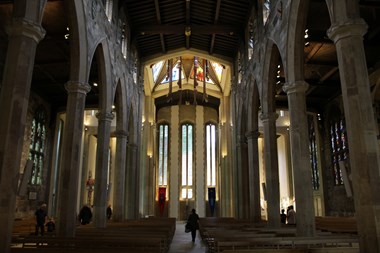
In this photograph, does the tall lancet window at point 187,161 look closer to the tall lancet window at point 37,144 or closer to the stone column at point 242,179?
the stone column at point 242,179

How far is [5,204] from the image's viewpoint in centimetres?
599

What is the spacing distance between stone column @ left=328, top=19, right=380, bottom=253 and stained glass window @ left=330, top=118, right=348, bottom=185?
13616 mm

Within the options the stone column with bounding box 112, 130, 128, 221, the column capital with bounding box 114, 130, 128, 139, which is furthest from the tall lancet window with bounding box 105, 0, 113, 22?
the stone column with bounding box 112, 130, 128, 221

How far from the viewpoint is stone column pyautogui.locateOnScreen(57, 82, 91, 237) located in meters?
9.15

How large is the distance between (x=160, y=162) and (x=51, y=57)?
1821 centimetres

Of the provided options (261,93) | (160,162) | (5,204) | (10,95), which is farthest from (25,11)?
(160,162)

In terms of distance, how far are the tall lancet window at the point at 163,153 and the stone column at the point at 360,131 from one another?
26351 mm

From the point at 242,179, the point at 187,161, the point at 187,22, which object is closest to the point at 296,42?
the point at 187,22

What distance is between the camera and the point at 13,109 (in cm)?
631

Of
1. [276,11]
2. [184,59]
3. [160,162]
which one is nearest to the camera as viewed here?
[276,11]

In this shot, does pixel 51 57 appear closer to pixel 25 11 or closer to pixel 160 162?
pixel 25 11

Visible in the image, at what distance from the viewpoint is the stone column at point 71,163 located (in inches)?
360

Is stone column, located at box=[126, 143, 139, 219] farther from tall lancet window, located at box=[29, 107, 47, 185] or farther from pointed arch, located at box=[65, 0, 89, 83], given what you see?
pointed arch, located at box=[65, 0, 89, 83]

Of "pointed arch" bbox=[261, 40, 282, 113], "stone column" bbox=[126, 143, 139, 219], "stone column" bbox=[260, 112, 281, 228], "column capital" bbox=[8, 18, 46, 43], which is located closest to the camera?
"column capital" bbox=[8, 18, 46, 43]
